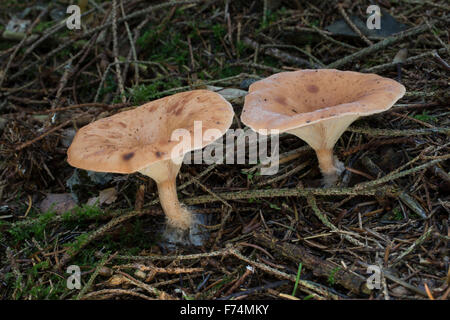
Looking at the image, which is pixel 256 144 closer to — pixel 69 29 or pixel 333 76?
pixel 333 76

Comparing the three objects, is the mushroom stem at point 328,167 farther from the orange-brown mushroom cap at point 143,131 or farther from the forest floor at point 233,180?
the orange-brown mushroom cap at point 143,131

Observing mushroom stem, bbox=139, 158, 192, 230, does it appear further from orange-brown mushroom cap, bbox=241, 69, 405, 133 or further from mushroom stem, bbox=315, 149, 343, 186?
mushroom stem, bbox=315, 149, 343, 186

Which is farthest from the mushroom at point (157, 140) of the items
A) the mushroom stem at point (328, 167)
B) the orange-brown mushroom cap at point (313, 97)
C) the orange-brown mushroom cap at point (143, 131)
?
the mushroom stem at point (328, 167)

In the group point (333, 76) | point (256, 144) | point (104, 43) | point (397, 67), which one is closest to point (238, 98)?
point (256, 144)

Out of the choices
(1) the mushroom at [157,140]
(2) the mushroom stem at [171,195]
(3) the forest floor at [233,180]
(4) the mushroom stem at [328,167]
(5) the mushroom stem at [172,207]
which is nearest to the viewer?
(1) the mushroom at [157,140]

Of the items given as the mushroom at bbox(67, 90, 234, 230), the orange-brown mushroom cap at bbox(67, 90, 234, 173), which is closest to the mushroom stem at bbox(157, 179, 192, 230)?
the mushroom at bbox(67, 90, 234, 230)

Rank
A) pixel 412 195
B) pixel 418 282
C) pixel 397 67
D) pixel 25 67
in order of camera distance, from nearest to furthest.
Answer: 1. pixel 418 282
2. pixel 412 195
3. pixel 397 67
4. pixel 25 67
